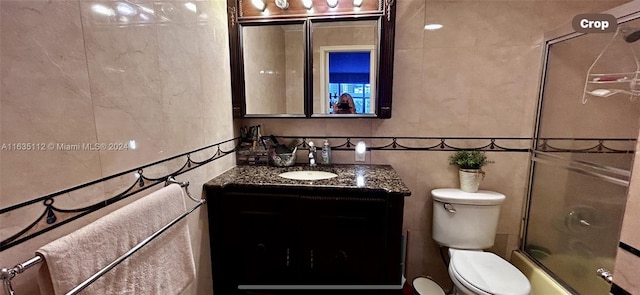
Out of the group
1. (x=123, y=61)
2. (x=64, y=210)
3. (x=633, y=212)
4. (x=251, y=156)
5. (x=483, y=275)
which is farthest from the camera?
(x=251, y=156)

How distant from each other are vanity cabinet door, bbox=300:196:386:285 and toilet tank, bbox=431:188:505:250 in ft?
1.85

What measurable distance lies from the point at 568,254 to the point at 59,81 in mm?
2489

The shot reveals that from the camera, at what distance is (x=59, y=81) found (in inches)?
27.9

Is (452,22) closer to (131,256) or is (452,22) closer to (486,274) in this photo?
(486,274)

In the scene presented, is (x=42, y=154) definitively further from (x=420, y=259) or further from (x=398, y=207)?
(x=420, y=259)

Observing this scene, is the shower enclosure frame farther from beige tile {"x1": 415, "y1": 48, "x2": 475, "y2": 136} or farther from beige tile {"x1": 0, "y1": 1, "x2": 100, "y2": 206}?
beige tile {"x1": 0, "y1": 1, "x2": 100, "y2": 206}

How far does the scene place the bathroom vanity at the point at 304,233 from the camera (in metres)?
1.40

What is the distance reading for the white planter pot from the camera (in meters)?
1.73

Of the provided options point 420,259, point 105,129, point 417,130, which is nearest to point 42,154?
point 105,129

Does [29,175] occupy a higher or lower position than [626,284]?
higher

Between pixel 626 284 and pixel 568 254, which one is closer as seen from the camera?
pixel 626 284

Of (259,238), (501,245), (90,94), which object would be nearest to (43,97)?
(90,94)

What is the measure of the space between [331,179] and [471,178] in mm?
922

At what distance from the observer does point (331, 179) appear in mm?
1542
